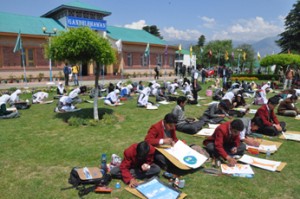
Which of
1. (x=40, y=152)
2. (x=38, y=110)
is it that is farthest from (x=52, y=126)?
(x=38, y=110)

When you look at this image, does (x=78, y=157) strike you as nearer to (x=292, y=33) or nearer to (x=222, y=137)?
(x=222, y=137)

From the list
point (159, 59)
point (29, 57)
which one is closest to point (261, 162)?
point (29, 57)

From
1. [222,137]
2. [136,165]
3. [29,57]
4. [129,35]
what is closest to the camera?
[136,165]

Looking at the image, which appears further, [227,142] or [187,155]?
[227,142]

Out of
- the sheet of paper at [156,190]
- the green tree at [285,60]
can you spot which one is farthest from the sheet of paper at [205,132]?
the green tree at [285,60]

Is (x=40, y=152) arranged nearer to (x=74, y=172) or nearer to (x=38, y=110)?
(x=74, y=172)

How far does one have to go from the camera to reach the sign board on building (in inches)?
1156

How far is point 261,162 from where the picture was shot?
5664 millimetres

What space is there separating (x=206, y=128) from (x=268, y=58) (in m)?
17.2

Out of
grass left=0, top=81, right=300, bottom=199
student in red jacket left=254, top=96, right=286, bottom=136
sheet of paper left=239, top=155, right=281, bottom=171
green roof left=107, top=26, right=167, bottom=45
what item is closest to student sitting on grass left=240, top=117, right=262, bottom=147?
student in red jacket left=254, top=96, right=286, bottom=136

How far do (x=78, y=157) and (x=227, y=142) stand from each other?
3.63 m

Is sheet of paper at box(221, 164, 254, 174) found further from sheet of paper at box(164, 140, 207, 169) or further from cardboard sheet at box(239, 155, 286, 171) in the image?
sheet of paper at box(164, 140, 207, 169)

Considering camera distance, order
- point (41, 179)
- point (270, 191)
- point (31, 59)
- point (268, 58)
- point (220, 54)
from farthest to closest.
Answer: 1. point (220, 54)
2. point (31, 59)
3. point (268, 58)
4. point (41, 179)
5. point (270, 191)

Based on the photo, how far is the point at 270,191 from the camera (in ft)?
14.8
